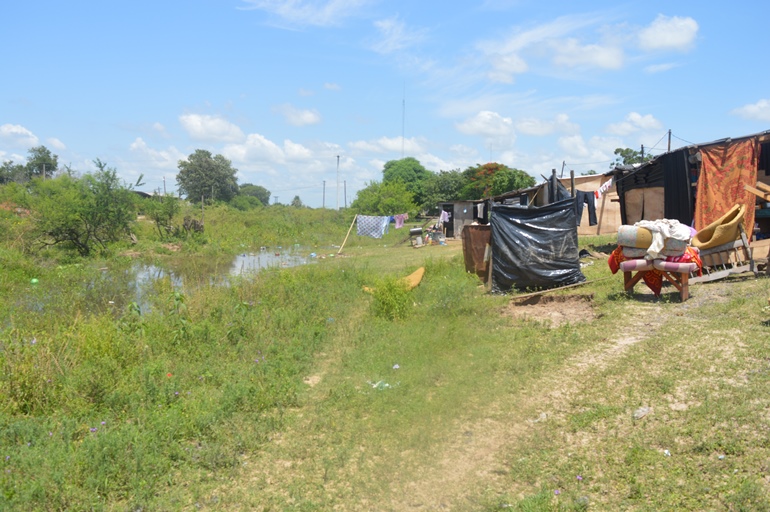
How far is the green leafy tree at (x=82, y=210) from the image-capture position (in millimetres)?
20067

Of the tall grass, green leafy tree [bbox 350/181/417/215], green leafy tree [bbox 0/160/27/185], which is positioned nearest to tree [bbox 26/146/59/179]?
green leafy tree [bbox 0/160/27/185]

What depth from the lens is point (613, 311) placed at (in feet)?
24.8

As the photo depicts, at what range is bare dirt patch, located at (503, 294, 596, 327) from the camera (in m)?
7.75

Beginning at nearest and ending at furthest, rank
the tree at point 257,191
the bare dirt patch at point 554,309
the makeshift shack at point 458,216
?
the bare dirt patch at point 554,309, the makeshift shack at point 458,216, the tree at point 257,191

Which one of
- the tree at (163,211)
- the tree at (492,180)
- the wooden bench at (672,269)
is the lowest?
the wooden bench at (672,269)

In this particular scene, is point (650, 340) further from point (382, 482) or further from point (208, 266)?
point (208, 266)

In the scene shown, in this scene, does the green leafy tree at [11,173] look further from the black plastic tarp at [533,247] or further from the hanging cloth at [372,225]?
the black plastic tarp at [533,247]

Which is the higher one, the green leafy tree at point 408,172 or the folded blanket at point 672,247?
the green leafy tree at point 408,172

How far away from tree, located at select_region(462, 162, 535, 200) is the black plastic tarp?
30.9 metres

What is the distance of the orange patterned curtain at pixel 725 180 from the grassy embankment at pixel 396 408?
2.76 metres

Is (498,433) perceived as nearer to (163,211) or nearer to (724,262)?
(724,262)

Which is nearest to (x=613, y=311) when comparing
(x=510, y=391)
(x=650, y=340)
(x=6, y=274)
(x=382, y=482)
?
(x=650, y=340)

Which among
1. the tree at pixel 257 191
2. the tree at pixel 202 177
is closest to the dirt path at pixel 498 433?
the tree at pixel 202 177

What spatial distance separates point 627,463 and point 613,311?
418cm
